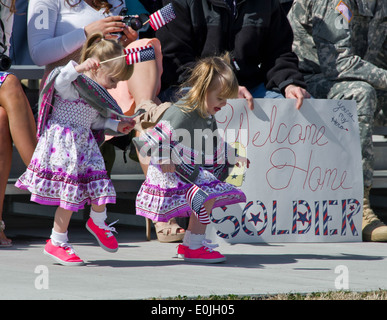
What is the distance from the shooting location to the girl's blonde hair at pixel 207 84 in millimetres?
4305

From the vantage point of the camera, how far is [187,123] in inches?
170

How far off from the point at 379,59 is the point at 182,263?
2.76m

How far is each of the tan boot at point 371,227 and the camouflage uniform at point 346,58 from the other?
20 centimetres

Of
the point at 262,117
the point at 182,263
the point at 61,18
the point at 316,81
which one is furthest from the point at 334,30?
the point at 182,263

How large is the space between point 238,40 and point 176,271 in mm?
2150

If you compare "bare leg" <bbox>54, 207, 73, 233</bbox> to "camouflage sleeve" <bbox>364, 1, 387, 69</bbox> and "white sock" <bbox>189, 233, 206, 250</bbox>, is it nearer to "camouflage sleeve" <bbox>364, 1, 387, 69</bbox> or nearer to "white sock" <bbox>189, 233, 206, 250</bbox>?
"white sock" <bbox>189, 233, 206, 250</bbox>

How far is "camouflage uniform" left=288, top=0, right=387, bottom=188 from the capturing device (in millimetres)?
5516

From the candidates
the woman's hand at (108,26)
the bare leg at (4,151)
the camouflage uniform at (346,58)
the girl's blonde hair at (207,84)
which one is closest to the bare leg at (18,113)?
the bare leg at (4,151)

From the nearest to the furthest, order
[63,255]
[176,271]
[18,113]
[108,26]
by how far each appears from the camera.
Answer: [176,271]
[63,255]
[18,113]
[108,26]

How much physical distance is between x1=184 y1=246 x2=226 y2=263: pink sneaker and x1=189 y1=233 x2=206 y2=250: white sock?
2cm

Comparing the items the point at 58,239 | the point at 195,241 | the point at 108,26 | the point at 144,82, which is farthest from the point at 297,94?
the point at 58,239

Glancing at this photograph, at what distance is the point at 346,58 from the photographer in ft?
18.5

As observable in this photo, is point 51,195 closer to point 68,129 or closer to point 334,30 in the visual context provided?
point 68,129

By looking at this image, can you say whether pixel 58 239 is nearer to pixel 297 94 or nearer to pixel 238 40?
pixel 297 94
